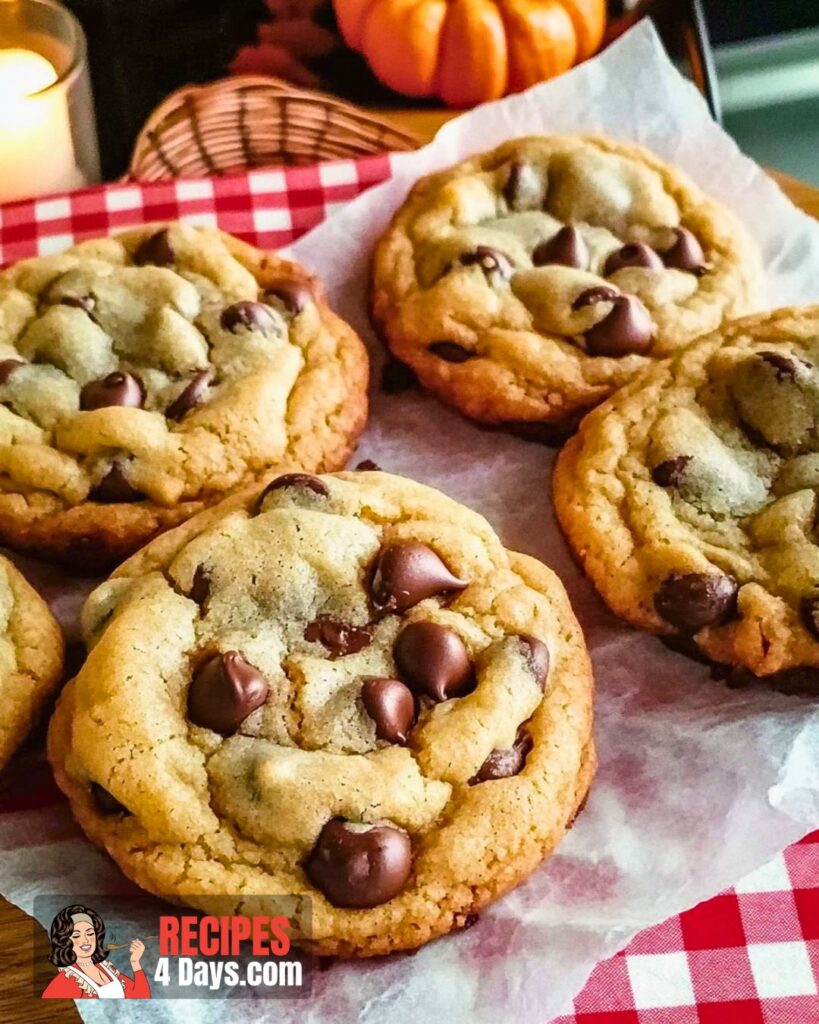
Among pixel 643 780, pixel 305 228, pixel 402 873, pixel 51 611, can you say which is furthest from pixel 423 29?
pixel 402 873

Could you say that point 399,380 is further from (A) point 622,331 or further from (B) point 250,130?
(B) point 250,130

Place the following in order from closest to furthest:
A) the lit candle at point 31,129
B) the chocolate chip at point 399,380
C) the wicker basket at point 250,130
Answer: the chocolate chip at point 399,380
the lit candle at point 31,129
the wicker basket at point 250,130

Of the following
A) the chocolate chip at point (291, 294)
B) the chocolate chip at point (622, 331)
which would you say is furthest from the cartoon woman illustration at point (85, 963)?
the chocolate chip at point (622, 331)

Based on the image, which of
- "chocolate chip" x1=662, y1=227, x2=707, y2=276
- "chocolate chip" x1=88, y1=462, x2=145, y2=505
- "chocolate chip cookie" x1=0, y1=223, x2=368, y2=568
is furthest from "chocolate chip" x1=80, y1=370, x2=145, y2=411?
"chocolate chip" x1=662, y1=227, x2=707, y2=276

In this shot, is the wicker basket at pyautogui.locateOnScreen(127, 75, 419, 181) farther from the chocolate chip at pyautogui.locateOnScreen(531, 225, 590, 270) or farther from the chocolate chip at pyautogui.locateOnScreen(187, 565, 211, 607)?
the chocolate chip at pyautogui.locateOnScreen(187, 565, 211, 607)

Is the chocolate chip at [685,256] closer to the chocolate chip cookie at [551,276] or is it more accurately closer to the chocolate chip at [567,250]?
the chocolate chip cookie at [551,276]
